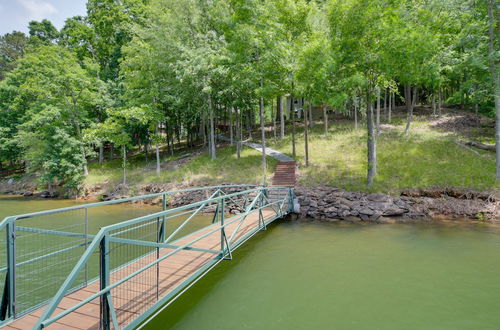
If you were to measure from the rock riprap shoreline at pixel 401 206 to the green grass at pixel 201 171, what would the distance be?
4913 millimetres

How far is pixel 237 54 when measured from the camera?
1700cm

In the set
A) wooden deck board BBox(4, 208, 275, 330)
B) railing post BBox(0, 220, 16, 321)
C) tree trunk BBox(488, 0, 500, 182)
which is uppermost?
tree trunk BBox(488, 0, 500, 182)

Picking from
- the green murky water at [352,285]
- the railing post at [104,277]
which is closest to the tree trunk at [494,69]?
the green murky water at [352,285]

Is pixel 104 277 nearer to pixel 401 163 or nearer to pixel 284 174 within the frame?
pixel 284 174

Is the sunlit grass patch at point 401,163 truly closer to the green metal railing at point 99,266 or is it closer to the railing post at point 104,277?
the green metal railing at point 99,266

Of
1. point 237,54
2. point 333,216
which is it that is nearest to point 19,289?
point 333,216

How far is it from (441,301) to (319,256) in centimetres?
343

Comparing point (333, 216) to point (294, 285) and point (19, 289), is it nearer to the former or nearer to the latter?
point (294, 285)

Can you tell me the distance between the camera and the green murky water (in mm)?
5781

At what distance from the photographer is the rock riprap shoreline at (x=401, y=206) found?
13.2 metres

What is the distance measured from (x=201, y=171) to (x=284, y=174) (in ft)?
21.1

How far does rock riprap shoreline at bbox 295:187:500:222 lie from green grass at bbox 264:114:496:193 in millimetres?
636

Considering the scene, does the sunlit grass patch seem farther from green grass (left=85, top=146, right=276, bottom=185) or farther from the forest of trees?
green grass (left=85, top=146, right=276, bottom=185)

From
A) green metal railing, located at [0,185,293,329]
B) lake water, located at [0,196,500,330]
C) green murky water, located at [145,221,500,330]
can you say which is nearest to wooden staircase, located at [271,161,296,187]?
lake water, located at [0,196,500,330]
